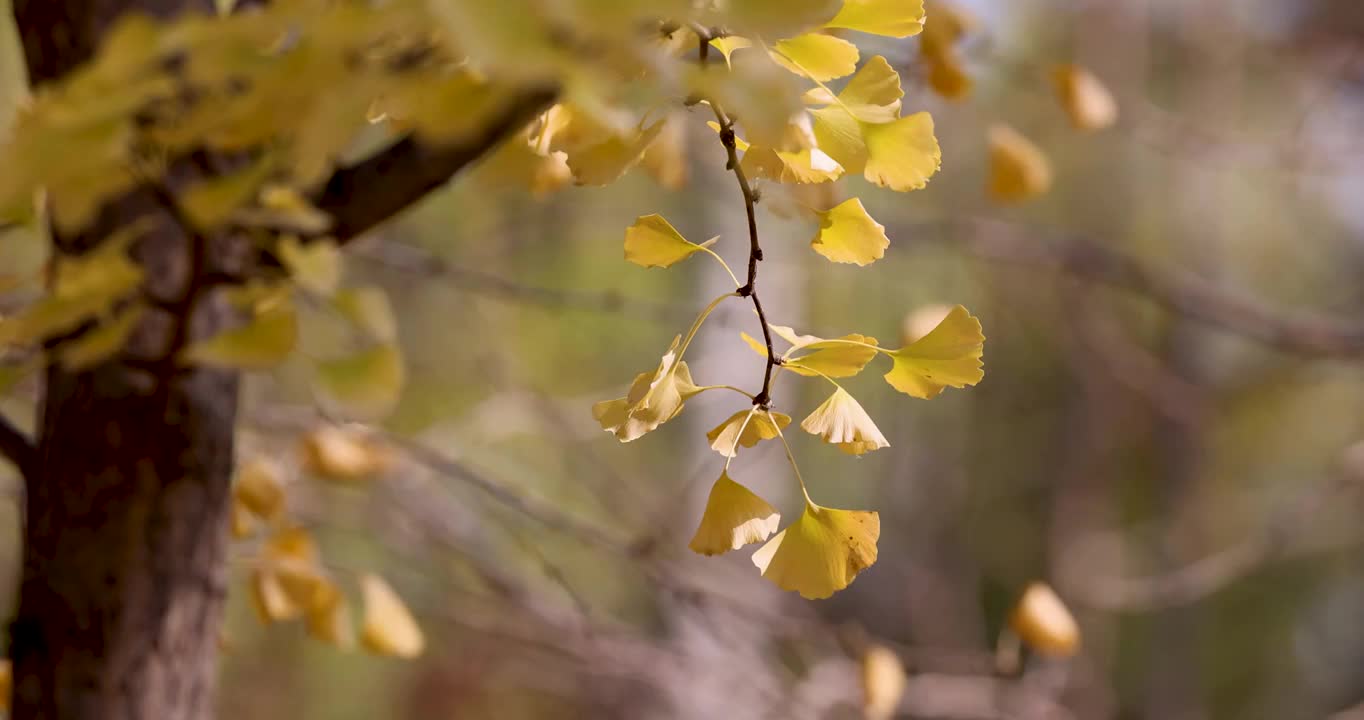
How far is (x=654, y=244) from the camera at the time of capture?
0.97 ft

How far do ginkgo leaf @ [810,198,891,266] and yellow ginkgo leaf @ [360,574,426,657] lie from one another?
33cm

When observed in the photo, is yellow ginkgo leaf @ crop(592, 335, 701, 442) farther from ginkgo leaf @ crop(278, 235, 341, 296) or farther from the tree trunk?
the tree trunk

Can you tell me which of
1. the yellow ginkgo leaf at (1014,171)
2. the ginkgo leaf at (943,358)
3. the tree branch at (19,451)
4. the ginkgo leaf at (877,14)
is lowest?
the yellow ginkgo leaf at (1014,171)

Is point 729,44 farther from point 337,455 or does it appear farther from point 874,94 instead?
point 337,455

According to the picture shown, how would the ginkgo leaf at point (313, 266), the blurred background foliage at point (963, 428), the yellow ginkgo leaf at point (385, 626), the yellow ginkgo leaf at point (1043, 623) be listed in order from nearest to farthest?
the ginkgo leaf at point (313, 266)
the yellow ginkgo leaf at point (385, 626)
the yellow ginkgo leaf at point (1043, 623)
the blurred background foliage at point (963, 428)

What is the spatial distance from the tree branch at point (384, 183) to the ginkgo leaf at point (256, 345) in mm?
109

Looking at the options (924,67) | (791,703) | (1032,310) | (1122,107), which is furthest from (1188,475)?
(924,67)

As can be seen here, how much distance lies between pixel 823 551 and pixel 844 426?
33mm

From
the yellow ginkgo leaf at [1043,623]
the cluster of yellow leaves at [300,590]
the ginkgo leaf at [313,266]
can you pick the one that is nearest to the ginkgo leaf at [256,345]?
the ginkgo leaf at [313,266]

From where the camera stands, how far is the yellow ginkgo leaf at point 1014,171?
2.15ft

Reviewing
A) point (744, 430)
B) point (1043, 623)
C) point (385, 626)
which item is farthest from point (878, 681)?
point (744, 430)

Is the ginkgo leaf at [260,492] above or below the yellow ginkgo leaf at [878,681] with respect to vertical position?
above

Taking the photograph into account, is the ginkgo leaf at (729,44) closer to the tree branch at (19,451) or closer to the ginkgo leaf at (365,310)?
the ginkgo leaf at (365,310)

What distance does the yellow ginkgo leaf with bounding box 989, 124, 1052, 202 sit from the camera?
0.66 meters
